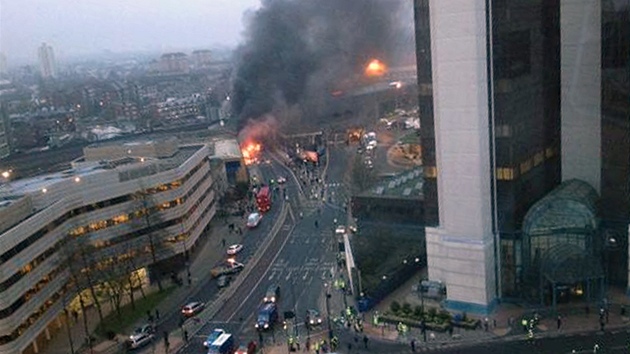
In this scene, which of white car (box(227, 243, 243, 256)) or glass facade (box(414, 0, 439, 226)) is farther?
white car (box(227, 243, 243, 256))

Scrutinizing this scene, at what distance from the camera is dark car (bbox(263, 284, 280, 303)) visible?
135 ft

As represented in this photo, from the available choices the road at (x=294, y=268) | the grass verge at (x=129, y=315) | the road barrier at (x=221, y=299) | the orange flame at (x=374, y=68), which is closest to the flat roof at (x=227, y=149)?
the road at (x=294, y=268)

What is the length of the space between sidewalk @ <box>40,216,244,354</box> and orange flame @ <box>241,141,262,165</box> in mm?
33263

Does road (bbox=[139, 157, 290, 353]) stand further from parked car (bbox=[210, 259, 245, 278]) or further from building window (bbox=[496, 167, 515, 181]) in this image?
building window (bbox=[496, 167, 515, 181])

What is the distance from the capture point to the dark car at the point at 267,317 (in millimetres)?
37156

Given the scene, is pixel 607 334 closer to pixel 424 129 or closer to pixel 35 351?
pixel 424 129

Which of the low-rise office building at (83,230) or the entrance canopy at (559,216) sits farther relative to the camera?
the low-rise office building at (83,230)

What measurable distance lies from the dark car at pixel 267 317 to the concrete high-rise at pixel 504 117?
30.6ft

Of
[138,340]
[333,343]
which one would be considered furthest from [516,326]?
[138,340]

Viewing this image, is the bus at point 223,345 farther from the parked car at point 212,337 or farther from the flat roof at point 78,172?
the flat roof at point 78,172

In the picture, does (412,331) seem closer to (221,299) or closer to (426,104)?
(426,104)

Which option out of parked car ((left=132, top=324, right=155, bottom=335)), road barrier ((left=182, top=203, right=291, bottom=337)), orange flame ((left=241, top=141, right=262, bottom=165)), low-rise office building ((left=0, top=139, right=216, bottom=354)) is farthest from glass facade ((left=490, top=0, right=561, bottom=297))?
orange flame ((left=241, top=141, right=262, bottom=165))

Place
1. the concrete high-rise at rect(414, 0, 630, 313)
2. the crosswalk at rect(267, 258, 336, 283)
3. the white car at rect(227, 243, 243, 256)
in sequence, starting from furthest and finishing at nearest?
the white car at rect(227, 243, 243, 256), the crosswalk at rect(267, 258, 336, 283), the concrete high-rise at rect(414, 0, 630, 313)

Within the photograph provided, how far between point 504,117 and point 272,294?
57.5 ft
